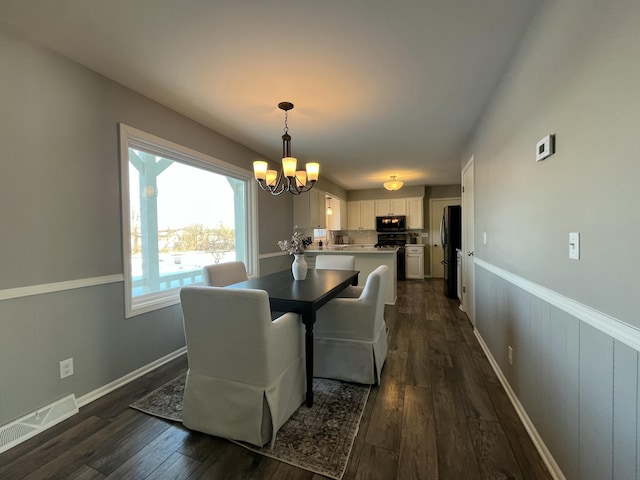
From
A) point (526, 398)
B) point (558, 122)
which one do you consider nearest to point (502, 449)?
point (526, 398)

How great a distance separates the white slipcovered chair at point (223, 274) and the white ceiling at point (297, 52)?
153 centimetres

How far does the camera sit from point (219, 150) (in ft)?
11.0

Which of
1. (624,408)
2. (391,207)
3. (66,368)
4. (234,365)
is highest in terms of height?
(391,207)

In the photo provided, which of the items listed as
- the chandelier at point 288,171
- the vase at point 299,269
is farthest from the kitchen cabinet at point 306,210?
the vase at point 299,269

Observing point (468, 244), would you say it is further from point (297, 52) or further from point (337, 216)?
point (337, 216)

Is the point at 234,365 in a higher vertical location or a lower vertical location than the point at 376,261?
lower

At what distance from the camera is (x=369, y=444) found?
1540mm

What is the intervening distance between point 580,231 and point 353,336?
4.97ft

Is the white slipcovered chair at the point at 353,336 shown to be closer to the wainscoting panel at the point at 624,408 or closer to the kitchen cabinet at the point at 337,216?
the wainscoting panel at the point at 624,408

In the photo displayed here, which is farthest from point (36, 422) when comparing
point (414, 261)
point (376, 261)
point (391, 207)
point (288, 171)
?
point (391, 207)

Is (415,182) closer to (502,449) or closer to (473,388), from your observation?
(473,388)

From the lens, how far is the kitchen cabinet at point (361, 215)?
7.69 m

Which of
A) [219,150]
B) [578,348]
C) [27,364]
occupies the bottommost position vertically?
[27,364]

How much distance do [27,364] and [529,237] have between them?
3.18 metres
